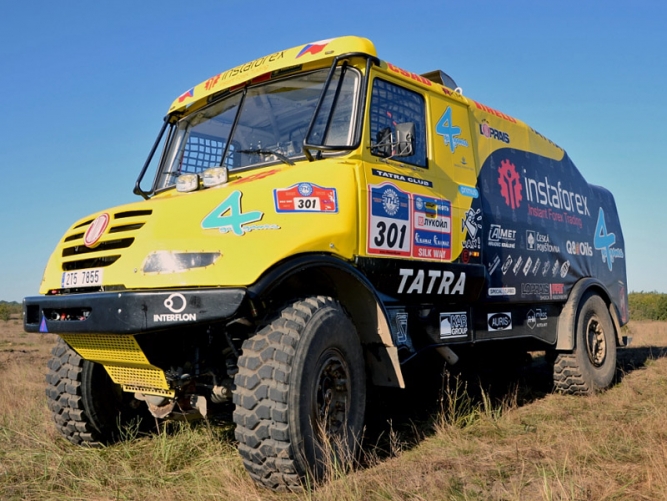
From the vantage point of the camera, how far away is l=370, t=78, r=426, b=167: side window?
465cm

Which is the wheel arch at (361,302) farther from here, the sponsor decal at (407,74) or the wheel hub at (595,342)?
the wheel hub at (595,342)

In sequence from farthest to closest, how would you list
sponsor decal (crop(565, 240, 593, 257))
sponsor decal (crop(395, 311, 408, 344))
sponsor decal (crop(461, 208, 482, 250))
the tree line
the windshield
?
the tree line
sponsor decal (crop(565, 240, 593, 257))
sponsor decal (crop(461, 208, 482, 250))
sponsor decal (crop(395, 311, 408, 344))
the windshield

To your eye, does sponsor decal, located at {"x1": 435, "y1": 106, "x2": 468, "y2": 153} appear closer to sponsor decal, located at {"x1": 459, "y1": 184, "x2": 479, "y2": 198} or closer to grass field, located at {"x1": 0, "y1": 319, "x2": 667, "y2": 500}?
sponsor decal, located at {"x1": 459, "y1": 184, "x2": 479, "y2": 198}

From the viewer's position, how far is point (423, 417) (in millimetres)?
6055

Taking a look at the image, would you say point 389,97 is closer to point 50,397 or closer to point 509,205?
point 509,205

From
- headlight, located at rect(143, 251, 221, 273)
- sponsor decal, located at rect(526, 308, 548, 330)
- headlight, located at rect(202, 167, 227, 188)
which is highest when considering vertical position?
headlight, located at rect(202, 167, 227, 188)

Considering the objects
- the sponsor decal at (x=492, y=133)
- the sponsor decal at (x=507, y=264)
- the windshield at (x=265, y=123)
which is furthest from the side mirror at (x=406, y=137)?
the sponsor decal at (x=507, y=264)

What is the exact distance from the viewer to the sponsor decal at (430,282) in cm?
477

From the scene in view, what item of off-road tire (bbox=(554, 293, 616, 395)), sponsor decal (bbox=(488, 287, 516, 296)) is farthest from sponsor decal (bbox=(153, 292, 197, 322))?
off-road tire (bbox=(554, 293, 616, 395))

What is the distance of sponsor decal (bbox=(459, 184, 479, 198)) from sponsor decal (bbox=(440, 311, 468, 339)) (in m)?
1.04

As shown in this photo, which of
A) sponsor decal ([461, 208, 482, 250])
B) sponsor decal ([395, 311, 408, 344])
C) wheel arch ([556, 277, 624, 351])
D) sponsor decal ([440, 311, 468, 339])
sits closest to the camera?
sponsor decal ([395, 311, 408, 344])

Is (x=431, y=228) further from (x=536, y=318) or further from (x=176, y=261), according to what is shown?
(x=536, y=318)

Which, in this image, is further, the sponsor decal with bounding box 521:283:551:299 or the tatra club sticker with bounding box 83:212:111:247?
the sponsor decal with bounding box 521:283:551:299

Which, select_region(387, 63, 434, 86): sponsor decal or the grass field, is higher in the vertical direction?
select_region(387, 63, 434, 86): sponsor decal
